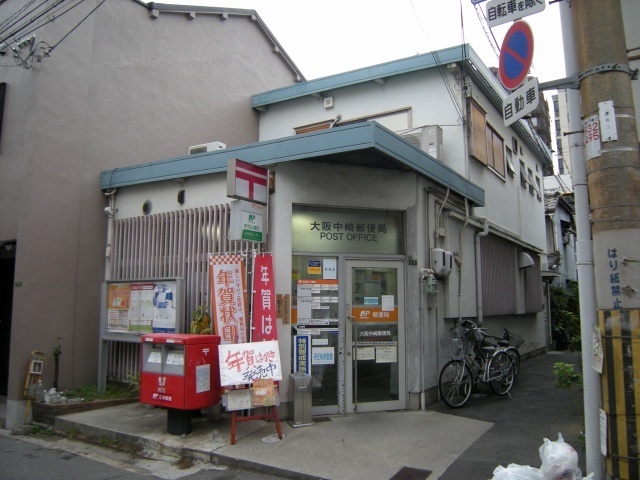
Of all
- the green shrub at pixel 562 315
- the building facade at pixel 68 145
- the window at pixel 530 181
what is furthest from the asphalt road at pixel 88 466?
the green shrub at pixel 562 315

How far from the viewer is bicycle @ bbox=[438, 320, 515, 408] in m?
7.48

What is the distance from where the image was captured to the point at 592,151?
3.56 meters

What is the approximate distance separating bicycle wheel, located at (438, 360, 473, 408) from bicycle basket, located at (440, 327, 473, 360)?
185mm

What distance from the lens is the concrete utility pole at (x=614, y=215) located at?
325 cm

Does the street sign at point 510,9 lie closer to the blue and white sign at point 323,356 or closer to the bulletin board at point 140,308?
the blue and white sign at point 323,356

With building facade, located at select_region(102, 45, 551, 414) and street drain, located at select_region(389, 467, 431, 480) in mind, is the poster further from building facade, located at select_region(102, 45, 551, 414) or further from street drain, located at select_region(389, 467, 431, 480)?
street drain, located at select_region(389, 467, 431, 480)

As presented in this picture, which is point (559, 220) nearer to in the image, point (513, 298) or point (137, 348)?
point (513, 298)

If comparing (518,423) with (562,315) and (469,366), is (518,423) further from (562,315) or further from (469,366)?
(562,315)

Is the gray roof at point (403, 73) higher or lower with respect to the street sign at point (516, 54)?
higher

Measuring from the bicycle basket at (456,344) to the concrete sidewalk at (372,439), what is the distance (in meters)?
0.80

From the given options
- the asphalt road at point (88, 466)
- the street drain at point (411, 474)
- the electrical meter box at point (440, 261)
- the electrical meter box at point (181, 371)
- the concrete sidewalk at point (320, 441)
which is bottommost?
the asphalt road at point (88, 466)

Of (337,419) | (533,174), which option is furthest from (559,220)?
(337,419)

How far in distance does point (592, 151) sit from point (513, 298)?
959 cm

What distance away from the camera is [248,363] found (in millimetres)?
Answer: 6141
